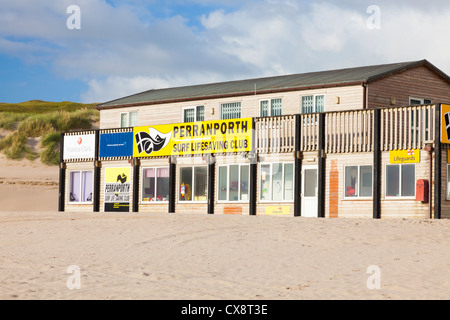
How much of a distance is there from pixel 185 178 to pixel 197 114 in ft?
12.2

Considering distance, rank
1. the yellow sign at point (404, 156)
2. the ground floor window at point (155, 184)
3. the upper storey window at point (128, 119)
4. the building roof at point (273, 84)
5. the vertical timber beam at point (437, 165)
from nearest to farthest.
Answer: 1. the vertical timber beam at point (437, 165)
2. the yellow sign at point (404, 156)
3. the building roof at point (273, 84)
4. the ground floor window at point (155, 184)
5. the upper storey window at point (128, 119)

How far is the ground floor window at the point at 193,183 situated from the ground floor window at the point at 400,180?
8.65m

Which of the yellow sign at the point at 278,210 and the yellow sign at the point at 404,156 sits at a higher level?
the yellow sign at the point at 404,156

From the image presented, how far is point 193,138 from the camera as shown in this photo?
Result: 36.7 metres

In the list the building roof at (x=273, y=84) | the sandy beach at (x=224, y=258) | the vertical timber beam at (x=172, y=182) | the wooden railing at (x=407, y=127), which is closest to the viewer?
the sandy beach at (x=224, y=258)

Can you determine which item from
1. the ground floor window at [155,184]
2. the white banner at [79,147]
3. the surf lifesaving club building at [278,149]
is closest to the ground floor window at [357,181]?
the surf lifesaving club building at [278,149]

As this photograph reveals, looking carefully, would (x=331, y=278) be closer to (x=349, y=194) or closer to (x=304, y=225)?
(x=304, y=225)

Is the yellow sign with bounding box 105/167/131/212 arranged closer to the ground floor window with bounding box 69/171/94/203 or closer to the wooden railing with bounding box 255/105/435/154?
the ground floor window with bounding box 69/171/94/203

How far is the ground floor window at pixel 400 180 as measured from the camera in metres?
29.9

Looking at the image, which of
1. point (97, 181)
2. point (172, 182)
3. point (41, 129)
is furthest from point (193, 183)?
point (41, 129)

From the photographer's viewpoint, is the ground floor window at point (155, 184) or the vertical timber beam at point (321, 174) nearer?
the vertical timber beam at point (321, 174)

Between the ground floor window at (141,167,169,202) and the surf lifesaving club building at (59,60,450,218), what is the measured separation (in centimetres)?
4

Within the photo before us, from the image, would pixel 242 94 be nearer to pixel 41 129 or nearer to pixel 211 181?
pixel 211 181

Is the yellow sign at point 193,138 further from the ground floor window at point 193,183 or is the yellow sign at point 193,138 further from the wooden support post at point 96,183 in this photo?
the wooden support post at point 96,183
